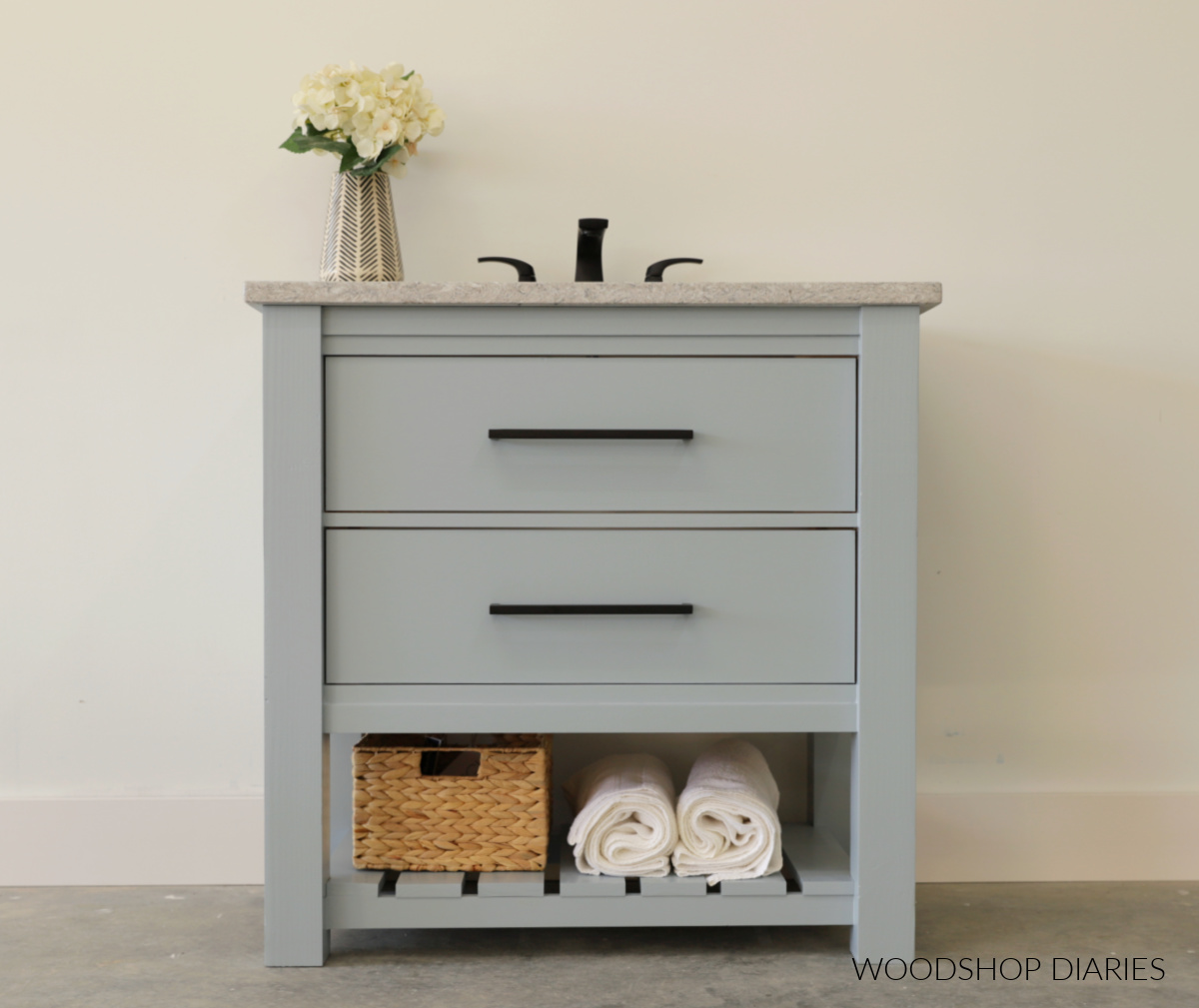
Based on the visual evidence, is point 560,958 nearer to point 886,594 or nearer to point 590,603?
point 590,603

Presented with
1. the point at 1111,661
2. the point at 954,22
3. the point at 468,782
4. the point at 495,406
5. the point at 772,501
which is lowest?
the point at 468,782

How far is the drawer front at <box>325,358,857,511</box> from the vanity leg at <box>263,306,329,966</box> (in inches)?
1.3

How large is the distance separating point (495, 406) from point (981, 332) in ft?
2.70

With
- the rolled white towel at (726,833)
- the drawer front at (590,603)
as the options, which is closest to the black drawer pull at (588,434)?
the drawer front at (590,603)

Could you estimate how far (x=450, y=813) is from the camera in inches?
47.3

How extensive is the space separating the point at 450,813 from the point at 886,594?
616mm

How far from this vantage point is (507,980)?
3.71 ft

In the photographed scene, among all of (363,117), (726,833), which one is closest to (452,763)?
(726,833)

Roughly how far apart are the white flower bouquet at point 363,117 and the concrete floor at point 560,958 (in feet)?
3.52

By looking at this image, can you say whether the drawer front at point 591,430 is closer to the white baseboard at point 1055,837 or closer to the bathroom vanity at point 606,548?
the bathroom vanity at point 606,548

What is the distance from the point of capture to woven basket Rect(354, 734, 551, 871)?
120 centimetres

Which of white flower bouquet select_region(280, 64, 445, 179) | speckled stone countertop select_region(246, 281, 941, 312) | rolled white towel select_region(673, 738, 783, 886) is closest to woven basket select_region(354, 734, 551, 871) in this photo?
rolled white towel select_region(673, 738, 783, 886)

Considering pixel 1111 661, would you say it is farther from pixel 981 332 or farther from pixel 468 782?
pixel 468 782

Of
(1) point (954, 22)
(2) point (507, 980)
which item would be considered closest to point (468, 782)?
(2) point (507, 980)
